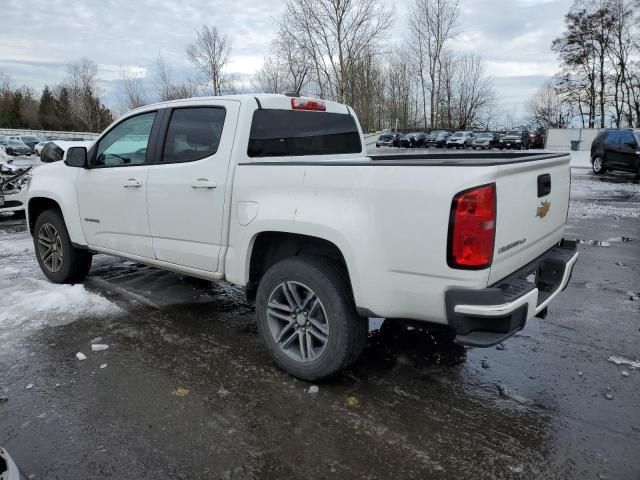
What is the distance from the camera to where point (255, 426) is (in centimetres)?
290

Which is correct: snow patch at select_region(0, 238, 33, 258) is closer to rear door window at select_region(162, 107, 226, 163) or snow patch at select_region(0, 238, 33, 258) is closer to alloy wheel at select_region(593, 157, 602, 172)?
rear door window at select_region(162, 107, 226, 163)

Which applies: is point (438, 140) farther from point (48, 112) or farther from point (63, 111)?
point (48, 112)

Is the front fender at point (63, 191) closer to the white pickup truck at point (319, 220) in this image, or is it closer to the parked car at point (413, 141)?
the white pickup truck at point (319, 220)

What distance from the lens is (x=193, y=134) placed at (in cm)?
406

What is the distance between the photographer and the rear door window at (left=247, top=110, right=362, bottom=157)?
3.85m

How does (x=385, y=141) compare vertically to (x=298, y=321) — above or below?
above

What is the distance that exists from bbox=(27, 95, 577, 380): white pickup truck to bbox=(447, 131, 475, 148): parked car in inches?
1659

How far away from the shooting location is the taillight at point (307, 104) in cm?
413

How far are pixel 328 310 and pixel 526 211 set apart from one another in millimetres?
1339

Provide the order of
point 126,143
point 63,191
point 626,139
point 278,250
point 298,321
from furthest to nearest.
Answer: point 626,139 → point 63,191 → point 126,143 → point 278,250 → point 298,321

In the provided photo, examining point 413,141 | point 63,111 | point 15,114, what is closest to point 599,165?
point 413,141

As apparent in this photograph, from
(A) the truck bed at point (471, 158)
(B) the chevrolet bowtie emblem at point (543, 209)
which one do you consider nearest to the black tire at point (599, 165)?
(A) the truck bed at point (471, 158)

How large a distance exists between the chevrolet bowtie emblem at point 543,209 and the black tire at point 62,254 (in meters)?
4.61

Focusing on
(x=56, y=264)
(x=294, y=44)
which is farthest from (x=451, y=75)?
(x=56, y=264)
